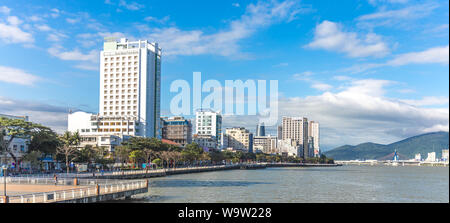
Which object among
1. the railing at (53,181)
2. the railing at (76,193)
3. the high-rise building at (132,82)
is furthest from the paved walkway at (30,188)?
the high-rise building at (132,82)

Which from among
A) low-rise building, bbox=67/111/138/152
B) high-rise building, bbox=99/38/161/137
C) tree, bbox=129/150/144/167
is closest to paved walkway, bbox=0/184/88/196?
tree, bbox=129/150/144/167

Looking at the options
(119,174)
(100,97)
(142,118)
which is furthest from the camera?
(100,97)

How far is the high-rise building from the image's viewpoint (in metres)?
183

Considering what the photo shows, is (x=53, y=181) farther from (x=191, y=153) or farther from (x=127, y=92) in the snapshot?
(x=127, y=92)

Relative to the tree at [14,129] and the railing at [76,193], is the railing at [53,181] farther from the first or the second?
the tree at [14,129]

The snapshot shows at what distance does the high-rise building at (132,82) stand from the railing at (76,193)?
130 metres

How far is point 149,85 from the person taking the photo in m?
185

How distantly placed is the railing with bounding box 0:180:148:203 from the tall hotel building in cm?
12338

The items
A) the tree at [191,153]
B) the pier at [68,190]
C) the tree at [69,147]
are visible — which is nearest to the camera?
the pier at [68,190]

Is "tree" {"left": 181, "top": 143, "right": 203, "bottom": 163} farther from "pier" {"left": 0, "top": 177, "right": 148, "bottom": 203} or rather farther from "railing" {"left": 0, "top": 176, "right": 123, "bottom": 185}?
"pier" {"left": 0, "top": 177, "right": 148, "bottom": 203}

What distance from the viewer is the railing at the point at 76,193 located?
33.4 metres

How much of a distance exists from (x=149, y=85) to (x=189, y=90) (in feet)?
130
